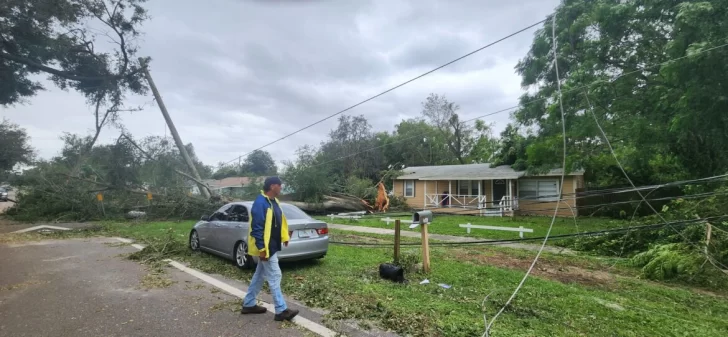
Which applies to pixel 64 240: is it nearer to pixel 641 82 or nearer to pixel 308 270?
pixel 308 270

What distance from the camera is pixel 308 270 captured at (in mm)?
6359

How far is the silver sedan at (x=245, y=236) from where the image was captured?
6.26 meters

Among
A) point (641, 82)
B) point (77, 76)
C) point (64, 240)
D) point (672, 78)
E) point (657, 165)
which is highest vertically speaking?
point (77, 76)

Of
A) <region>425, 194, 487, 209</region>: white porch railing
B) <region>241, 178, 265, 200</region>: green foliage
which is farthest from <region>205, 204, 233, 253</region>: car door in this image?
<region>425, 194, 487, 209</region>: white porch railing

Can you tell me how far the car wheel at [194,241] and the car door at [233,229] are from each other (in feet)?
4.30

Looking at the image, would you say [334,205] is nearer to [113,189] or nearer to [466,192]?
[466,192]

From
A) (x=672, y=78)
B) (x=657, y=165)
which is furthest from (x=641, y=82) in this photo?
(x=657, y=165)

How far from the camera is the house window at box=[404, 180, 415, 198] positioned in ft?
82.6

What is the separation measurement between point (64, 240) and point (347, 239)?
8.92m

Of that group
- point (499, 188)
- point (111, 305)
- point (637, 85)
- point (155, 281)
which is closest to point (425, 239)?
point (155, 281)

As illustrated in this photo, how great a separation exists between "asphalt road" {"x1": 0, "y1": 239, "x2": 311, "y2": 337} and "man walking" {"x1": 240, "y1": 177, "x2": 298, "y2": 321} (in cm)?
13

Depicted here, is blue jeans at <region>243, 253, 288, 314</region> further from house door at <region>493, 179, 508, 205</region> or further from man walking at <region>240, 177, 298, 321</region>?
house door at <region>493, 179, 508, 205</region>

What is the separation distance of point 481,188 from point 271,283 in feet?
66.3

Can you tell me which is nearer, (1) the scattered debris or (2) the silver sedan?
(1) the scattered debris
